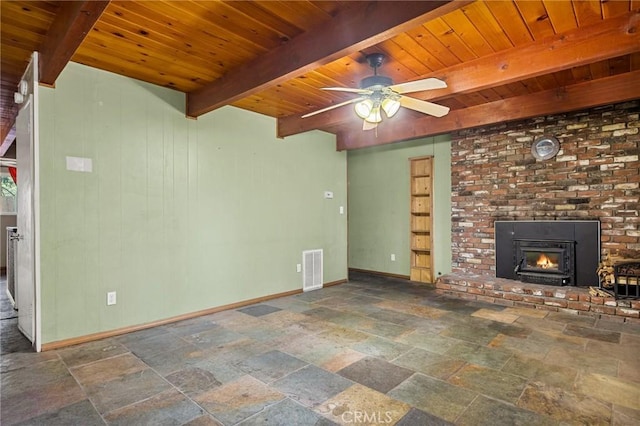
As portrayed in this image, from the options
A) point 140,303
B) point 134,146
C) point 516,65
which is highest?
point 516,65

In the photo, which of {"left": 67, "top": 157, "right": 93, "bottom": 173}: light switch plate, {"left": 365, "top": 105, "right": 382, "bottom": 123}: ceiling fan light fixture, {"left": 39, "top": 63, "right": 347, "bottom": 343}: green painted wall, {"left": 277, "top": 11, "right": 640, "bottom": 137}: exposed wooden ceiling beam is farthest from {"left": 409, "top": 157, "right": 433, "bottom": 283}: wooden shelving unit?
{"left": 67, "top": 157, "right": 93, "bottom": 173}: light switch plate

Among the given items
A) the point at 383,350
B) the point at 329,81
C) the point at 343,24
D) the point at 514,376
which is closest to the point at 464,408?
the point at 514,376

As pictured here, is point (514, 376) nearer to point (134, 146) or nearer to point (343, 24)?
point (343, 24)

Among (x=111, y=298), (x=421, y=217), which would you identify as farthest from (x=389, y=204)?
(x=111, y=298)

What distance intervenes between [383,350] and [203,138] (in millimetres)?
3018

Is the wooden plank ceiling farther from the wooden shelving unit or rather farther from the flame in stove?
the wooden shelving unit

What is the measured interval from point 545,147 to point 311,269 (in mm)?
3675

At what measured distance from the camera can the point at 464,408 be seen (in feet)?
6.79

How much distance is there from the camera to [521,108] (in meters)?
4.01

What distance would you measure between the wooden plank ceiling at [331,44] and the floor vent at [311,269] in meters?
2.51

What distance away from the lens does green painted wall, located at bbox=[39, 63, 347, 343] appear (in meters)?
3.08

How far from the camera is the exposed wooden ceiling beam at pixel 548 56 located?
2.42 m

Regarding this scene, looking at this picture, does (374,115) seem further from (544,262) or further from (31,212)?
(544,262)

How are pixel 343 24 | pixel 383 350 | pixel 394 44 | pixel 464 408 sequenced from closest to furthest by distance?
pixel 464 408 < pixel 343 24 < pixel 394 44 < pixel 383 350
